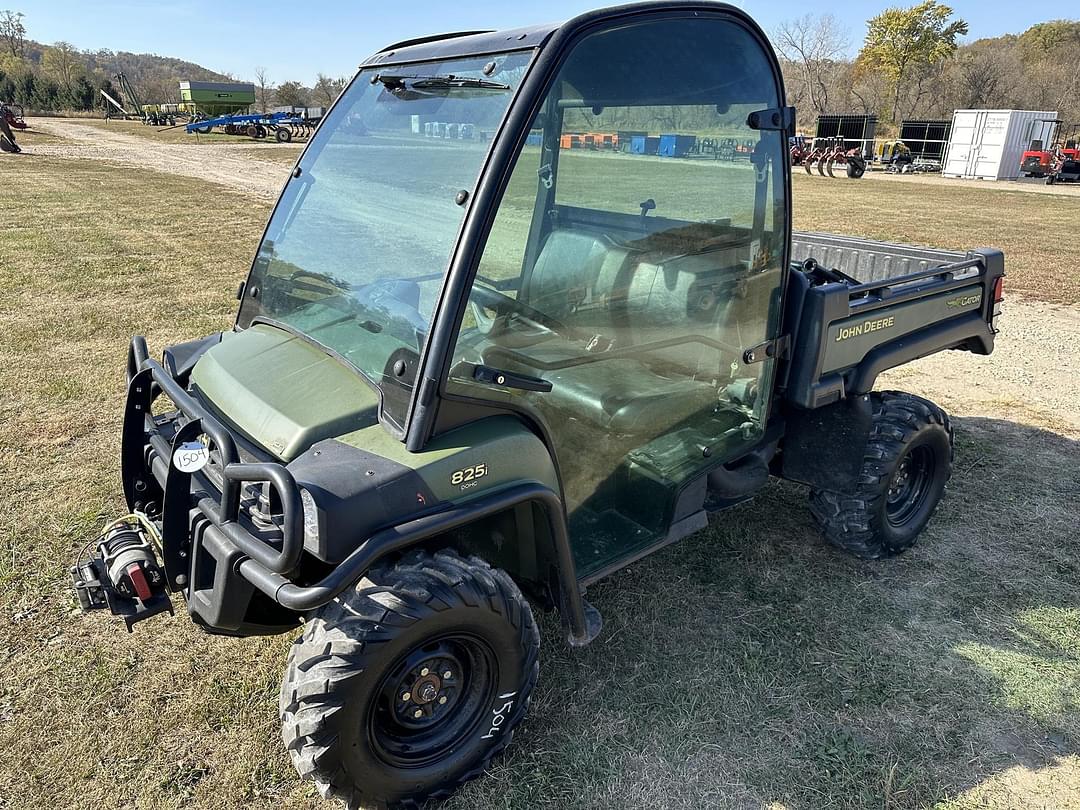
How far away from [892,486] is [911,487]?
206mm

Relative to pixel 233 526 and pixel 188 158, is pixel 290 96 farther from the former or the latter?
pixel 233 526

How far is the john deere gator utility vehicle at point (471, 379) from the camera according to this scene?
205 centimetres

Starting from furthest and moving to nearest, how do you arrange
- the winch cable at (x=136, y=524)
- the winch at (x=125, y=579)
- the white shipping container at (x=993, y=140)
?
the white shipping container at (x=993, y=140) < the winch cable at (x=136, y=524) < the winch at (x=125, y=579)

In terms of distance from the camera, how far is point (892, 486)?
3686 mm

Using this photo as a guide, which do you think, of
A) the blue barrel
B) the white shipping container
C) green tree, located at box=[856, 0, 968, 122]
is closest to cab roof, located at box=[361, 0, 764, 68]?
the blue barrel

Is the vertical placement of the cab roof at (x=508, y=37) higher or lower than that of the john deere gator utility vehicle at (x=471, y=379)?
higher

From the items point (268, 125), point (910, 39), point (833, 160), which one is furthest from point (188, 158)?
point (910, 39)

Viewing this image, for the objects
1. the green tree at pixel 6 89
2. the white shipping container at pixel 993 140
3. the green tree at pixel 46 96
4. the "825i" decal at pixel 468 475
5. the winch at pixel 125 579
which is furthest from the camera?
the green tree at pixel 46 96

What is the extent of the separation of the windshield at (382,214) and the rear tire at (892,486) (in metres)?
2.19

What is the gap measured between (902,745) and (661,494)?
1157mm

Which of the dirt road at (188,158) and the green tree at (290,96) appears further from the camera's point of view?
the green tree at (290,96)

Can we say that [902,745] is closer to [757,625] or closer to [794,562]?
[757,625]

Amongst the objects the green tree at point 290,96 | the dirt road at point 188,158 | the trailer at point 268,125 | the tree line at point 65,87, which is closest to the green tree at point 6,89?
the tree line at point 65,87

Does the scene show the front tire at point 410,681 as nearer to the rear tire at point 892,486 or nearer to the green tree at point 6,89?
the rear tire at point 892,486
